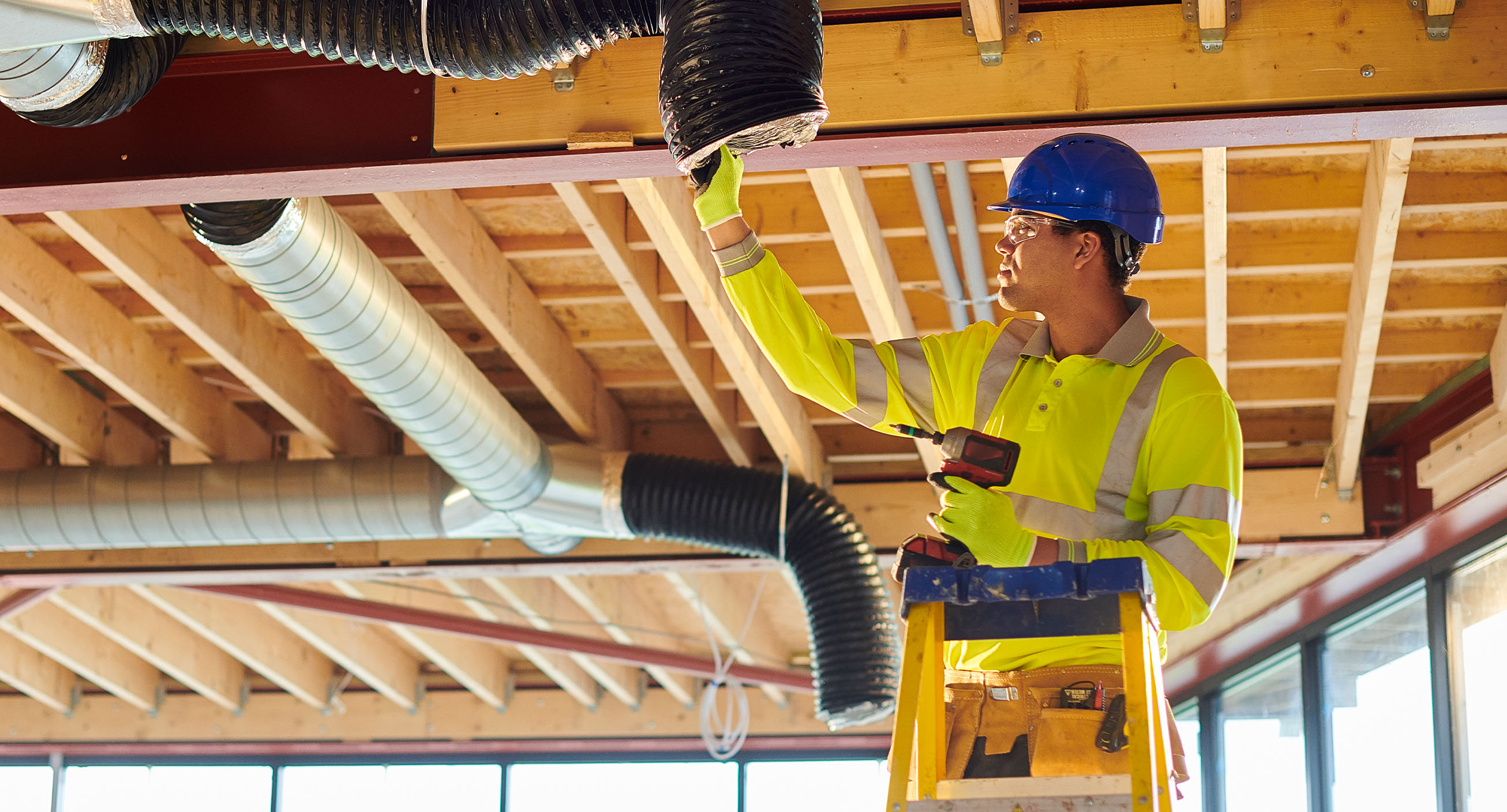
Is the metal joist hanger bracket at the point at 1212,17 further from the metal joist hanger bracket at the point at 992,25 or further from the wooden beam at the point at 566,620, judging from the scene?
the wooden beam at the point at 566,620

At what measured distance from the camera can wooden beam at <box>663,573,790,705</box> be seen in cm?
719

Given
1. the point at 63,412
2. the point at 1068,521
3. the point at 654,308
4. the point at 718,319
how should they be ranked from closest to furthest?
the point at 1068,521 → the point at 718,319 → the point at 654,308 → the point at 63,412

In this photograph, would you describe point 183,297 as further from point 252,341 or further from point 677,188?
point 677,188

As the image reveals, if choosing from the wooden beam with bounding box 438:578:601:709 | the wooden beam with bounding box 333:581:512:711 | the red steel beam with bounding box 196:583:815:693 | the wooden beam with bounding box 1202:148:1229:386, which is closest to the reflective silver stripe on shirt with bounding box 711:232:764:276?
the wooden beam with bounding box 1202:148:1229:386

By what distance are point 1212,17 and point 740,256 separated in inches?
60.2

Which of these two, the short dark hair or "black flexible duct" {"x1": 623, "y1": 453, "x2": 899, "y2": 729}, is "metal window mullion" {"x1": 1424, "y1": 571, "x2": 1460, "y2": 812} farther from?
the short dark hair

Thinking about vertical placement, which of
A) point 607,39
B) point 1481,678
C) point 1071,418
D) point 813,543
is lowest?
point 1481,678

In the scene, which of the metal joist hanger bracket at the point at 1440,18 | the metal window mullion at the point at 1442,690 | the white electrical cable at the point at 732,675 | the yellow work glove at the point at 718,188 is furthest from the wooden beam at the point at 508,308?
the metal window mullion at the point at 1442,690

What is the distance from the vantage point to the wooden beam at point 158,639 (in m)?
8.41

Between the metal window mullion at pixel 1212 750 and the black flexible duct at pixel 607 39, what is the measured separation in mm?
6443

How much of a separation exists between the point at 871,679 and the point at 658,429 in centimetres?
153

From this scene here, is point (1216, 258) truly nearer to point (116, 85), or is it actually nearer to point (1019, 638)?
point (1019, 638)

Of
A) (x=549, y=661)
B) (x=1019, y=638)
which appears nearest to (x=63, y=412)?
(x=549, y=661)

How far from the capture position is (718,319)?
17.1 feet
